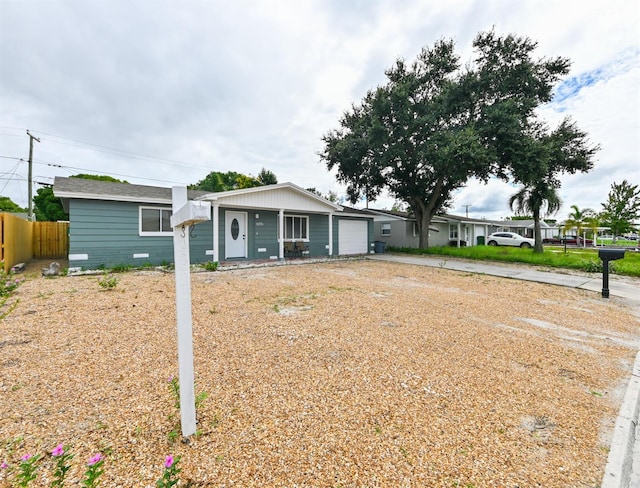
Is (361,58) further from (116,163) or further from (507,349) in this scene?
(116,163)

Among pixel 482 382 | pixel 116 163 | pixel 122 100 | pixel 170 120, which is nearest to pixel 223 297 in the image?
pixel 482 382

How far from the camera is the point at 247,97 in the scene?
1279 centimetres

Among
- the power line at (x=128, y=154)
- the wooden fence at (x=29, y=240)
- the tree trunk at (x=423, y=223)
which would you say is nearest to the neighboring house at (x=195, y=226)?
the wooden fence at (x=29, y=240)

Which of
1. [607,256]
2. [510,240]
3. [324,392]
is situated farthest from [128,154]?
[510,240]

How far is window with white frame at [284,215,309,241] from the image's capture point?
13.4m

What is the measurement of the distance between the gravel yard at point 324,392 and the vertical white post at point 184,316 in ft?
0.57

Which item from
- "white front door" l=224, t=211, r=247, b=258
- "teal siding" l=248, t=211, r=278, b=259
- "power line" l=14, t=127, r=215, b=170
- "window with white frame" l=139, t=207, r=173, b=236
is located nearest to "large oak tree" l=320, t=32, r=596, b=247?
"teal siding" l=248, t=211, r=278, b=259

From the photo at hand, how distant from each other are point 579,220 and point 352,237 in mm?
20946

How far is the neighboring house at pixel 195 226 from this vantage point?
833 centimetres

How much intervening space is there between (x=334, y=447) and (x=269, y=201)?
1020cm

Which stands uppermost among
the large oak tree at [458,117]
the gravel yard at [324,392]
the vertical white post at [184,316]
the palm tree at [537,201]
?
the large oak tree at [458,117]

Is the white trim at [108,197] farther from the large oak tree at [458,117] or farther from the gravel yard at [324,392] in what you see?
the large oak tree at [458,117]

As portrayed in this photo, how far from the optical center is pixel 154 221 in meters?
9.56

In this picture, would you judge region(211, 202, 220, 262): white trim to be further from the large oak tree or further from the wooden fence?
the large oak tree
